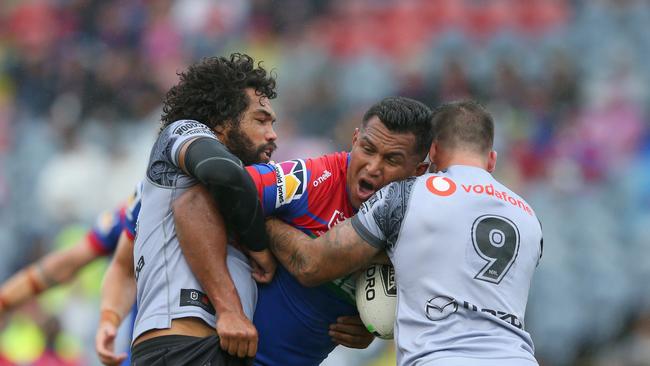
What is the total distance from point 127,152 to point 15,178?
164 centimetres

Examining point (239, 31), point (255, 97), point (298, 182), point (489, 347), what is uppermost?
point (239, 31)

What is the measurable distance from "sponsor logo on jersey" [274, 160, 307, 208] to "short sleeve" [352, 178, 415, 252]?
1.29ft

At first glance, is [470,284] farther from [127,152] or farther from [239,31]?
[239,31]

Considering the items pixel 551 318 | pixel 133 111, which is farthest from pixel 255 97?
pixel 133 111

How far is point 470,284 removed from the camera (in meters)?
4.79

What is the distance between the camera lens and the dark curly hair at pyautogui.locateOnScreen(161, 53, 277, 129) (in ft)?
18.1

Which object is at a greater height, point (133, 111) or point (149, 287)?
point (133, 111)

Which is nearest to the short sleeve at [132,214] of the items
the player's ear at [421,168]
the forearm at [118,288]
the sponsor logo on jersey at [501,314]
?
the forearm at [118,288]

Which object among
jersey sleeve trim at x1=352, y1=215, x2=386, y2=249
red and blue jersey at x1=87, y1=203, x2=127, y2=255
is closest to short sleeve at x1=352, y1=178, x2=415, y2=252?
jersey sleeve trim at x1=352, y1=215, x2=386, y2=249

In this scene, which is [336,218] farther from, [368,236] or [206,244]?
[206,244]

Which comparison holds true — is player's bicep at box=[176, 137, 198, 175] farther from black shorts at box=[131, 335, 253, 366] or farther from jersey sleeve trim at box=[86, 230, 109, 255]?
jersey sleeve trim at box=[86, 230, 109, 255]

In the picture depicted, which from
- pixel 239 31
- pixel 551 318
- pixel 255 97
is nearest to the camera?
pixel 255 97

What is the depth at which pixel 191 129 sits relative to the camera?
516 centimetres

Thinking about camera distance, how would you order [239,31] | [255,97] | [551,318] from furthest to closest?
[239,31] → [551,318] → [255,97]
